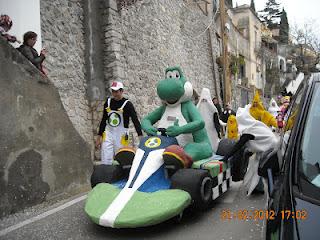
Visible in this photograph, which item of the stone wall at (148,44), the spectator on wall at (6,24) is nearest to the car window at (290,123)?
the spectator on wall at (6,24)

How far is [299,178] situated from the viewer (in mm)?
2123

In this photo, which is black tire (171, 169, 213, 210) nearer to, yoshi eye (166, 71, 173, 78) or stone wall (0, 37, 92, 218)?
yoshi eye (166, 71, 173, 78)

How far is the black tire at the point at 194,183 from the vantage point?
12.8ft

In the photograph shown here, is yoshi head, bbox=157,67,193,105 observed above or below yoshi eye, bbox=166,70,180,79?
below

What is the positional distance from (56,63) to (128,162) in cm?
552

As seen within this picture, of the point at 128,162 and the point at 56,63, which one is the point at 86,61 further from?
the point at 128,162

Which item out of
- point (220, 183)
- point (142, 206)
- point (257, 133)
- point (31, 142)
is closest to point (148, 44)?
point (31, 142)

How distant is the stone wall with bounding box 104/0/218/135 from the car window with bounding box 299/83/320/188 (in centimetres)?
883

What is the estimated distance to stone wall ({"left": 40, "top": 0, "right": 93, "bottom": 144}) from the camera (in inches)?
361

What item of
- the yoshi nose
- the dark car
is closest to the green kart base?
the dark car

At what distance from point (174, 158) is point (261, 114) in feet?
10.3

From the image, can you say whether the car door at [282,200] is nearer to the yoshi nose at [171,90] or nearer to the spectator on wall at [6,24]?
the yoshi nose at [171,90]

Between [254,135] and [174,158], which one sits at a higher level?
[254,135]

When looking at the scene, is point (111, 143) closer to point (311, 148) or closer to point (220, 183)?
point (220, 183)
